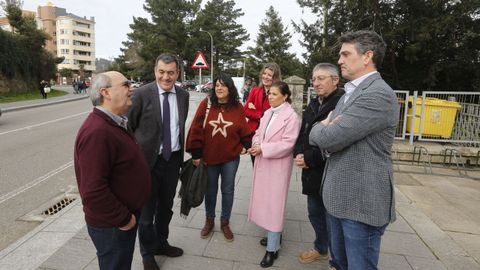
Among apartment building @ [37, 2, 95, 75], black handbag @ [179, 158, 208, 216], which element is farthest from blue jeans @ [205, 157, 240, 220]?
apartment building @ [37, 2, 95, 75]

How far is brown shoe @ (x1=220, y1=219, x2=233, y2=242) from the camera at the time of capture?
3461 millimetres

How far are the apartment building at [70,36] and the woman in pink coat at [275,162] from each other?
83118 mm

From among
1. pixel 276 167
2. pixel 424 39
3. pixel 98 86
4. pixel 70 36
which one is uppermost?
pixel 70 36

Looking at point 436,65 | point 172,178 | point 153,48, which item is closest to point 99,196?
point 172,178

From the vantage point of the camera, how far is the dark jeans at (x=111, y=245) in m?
1.92

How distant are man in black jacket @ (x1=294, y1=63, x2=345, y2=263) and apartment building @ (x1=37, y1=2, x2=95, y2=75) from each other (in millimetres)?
83389

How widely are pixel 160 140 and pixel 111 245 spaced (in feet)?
3.54

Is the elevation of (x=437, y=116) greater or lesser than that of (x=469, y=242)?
greater

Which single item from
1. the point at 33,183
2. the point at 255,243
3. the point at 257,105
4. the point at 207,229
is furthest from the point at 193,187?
the point at 33,183

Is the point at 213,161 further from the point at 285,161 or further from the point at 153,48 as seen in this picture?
the point at 153,48

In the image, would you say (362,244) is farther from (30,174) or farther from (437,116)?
(437,116)

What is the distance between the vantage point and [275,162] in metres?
3.07

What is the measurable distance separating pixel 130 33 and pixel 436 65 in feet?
169

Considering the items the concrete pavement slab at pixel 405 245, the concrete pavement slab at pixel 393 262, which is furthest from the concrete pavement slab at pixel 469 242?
the concrete pavement slab at pixel 393 262
